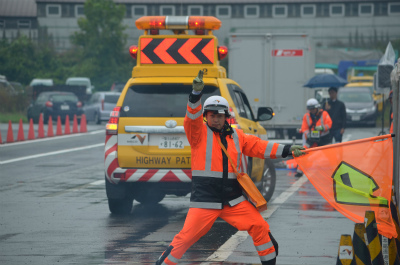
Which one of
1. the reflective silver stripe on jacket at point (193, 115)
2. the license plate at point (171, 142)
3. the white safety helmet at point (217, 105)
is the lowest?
the license plate at point (171, 142)

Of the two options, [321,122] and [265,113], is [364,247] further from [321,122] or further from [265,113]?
[321,122]

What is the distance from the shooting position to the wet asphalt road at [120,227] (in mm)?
8741

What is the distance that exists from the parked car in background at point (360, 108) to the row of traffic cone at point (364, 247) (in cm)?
3134

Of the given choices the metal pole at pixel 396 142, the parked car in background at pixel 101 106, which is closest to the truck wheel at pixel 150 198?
the metal pole at pixel 396 142

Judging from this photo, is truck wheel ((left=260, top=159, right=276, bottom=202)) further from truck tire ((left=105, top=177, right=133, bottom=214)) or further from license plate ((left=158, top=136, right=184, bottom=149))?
license plate ((left=158, top=136, right=184, bottom=149))

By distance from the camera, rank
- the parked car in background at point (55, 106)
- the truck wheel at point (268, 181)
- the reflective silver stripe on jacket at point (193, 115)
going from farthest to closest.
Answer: the parked car in background at point (55, 106)
the truck wheel at point (268, 181)
the reflective silver stripe on jacket at point (193, 115)

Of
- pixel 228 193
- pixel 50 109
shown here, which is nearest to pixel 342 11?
pixel 50 109

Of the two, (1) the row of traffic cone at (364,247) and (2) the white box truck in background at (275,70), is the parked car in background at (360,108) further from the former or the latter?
(1) the row of traffic cone at (364,247)

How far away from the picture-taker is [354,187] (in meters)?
8.00

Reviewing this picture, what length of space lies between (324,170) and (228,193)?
1.38m

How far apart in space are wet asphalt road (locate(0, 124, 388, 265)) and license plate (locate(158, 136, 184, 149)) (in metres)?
0.99

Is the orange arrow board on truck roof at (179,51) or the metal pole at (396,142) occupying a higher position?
the orange arrow board on truck roof at (179,51)

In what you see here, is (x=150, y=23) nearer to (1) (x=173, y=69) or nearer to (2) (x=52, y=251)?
(1) (x=173, y=69)

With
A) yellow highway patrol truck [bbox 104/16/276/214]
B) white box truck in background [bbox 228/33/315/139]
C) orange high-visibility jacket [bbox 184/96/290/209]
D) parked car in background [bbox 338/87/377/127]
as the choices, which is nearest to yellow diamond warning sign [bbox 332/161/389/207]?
orange high-visibility jacket [bbox 184/96/290/209]
